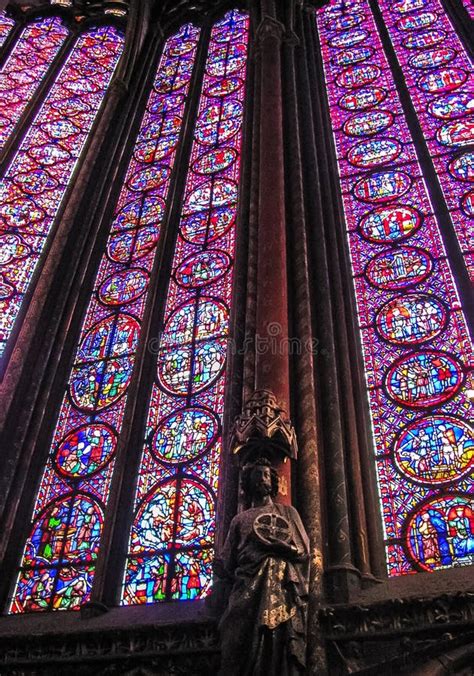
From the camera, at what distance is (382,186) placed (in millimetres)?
10570

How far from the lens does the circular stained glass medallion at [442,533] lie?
21.9 feet

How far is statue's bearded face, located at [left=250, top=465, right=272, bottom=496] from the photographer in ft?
20.3

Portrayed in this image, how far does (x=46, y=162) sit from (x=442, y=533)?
928cm

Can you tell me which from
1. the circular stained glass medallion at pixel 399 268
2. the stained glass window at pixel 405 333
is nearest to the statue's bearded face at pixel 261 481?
the stained glass window at pixel 405 333

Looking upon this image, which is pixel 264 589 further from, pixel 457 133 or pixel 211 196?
pixel 457 133

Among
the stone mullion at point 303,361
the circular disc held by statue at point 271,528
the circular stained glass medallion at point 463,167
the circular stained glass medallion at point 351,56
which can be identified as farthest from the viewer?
the circular stained glass medallion at point 351,56

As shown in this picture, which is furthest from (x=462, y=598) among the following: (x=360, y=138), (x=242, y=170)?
(x=360, y=138)

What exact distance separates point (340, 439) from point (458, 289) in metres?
2.58

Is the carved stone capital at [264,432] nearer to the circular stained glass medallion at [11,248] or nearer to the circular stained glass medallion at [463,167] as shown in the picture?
the circular stained glass medallion at [463,167]

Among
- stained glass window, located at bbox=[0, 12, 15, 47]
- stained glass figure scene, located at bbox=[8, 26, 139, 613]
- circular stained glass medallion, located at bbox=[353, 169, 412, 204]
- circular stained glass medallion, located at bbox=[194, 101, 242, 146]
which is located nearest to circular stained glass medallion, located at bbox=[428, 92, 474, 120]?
circular stained glass medallion, located at bbox=[353, 169, 412, 204]

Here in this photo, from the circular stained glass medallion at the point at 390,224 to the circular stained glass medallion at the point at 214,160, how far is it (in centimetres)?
284

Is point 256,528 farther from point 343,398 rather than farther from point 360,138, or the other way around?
point 360,138

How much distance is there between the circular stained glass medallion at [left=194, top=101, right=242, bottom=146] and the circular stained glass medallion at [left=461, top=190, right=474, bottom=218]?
13.9 ft

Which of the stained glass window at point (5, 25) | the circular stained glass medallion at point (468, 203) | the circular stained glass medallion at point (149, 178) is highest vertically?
the stained glass window at point (5, 25)
